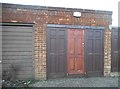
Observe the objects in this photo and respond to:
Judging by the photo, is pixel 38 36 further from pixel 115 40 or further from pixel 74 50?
pixel 115 40

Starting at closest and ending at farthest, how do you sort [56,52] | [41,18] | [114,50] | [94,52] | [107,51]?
[41,18] < [56,52] < [94,52] < [107,51] < [114,50]

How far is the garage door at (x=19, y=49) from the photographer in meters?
8.28

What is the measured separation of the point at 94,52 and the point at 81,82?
1653mm

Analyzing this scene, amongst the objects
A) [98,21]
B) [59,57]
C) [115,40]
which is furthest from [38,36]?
[115,40]

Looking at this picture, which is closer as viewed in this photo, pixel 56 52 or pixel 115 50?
pixel 56 52

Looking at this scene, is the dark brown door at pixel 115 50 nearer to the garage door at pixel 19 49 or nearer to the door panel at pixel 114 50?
the door panel at pixel 114 50

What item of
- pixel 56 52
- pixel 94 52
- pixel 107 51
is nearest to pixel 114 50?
pixel 107 51

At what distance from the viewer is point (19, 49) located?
8438 millimetres

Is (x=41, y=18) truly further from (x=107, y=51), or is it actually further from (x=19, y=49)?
(x=107, y=51)

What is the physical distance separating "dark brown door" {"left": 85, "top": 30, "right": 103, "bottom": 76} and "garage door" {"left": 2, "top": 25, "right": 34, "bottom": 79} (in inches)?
94.8

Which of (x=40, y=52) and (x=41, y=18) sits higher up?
(x=41, y=18)

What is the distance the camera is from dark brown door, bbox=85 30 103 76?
920 centimetres

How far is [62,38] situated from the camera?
29.0 feet

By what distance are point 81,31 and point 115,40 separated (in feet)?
5.94
